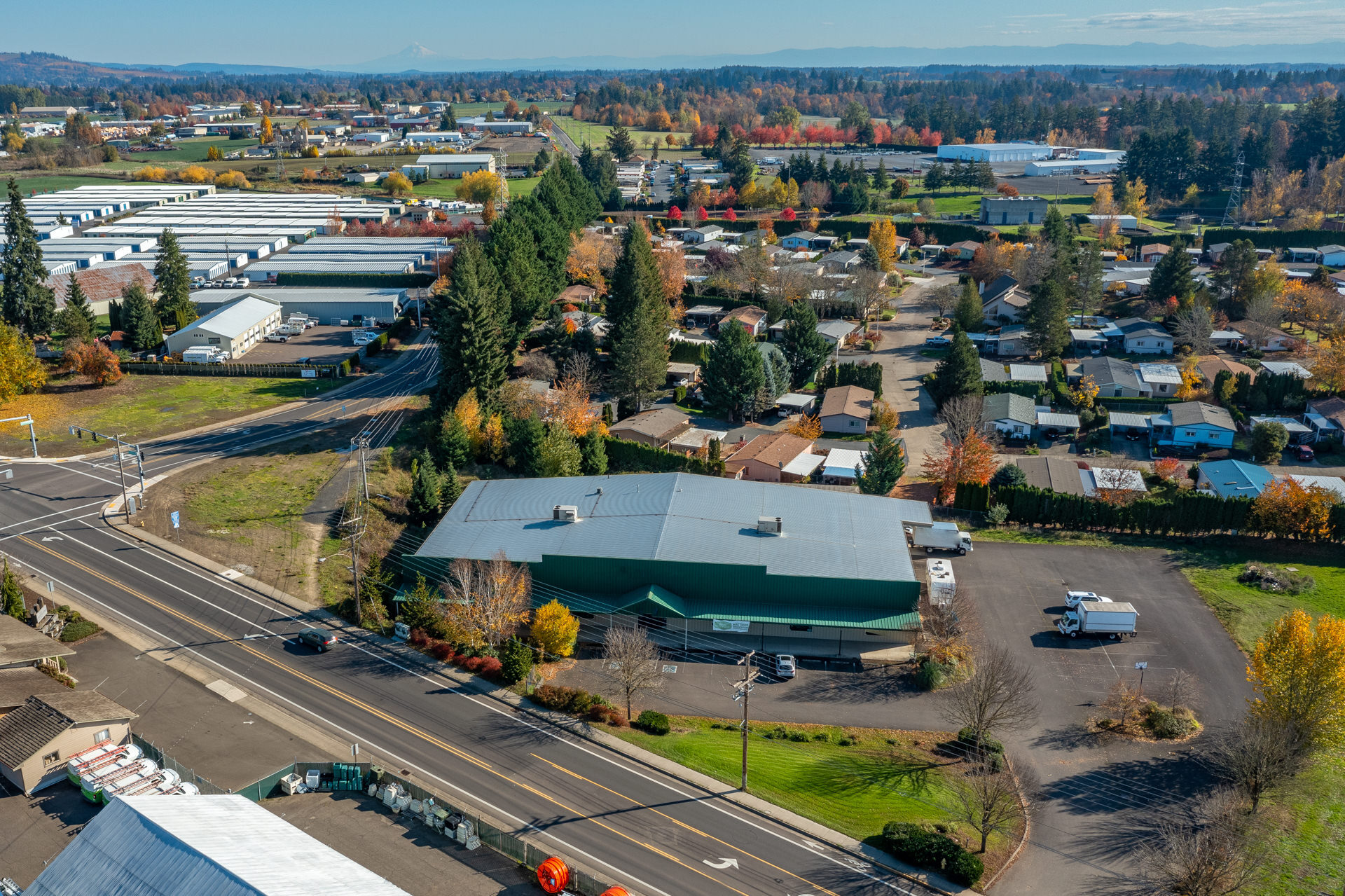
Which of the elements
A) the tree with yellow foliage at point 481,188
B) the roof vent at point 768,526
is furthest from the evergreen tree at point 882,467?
the tree with yellow foliage at point 481,188

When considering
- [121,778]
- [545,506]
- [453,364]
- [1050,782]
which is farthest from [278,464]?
[1050,782]

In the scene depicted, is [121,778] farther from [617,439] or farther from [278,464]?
[617,439]

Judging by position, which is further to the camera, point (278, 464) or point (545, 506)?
point (278, 464)

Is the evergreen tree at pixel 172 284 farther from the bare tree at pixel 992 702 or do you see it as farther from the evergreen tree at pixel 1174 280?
the evergreen tree at pixel 1174 280

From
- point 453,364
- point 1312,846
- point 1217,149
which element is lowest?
point 1312,846


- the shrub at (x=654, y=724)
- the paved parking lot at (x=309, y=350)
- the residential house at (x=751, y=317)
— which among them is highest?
the residential house at (x=751, y=317)

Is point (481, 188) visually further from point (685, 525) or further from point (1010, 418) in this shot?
point (685, 525)

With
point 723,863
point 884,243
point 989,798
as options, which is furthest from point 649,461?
point 884,243
